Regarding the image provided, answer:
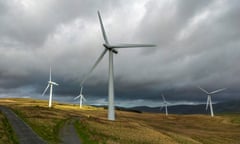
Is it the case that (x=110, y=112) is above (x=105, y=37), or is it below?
below

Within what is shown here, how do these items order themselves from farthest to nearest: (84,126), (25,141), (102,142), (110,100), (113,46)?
(113,46), (110,100), (84,126), (102,142), (25,141)

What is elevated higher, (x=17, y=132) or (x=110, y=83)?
(x=110, y=83)

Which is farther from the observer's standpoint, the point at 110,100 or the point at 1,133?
the point at 110,100

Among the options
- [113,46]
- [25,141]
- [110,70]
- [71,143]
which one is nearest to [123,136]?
[71,143]

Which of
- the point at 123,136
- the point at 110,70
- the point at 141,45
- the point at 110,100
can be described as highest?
the point at 141,45

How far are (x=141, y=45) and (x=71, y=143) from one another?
46.0m

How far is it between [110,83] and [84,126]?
811 inches

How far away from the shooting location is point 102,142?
4438 cm

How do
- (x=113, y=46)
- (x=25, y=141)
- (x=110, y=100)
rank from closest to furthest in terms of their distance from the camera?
1. (x=25, y=141)
2. (x=110, y=100)
3. (x=113, y=46)

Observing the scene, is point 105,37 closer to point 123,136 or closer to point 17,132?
point 123,136

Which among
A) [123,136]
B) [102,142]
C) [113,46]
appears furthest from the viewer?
[113,46]

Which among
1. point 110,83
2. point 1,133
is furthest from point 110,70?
point 1,133

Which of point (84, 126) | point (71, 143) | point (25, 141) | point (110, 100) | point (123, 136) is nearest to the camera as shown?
point (25, 141)

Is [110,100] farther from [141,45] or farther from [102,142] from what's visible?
[102,142]
